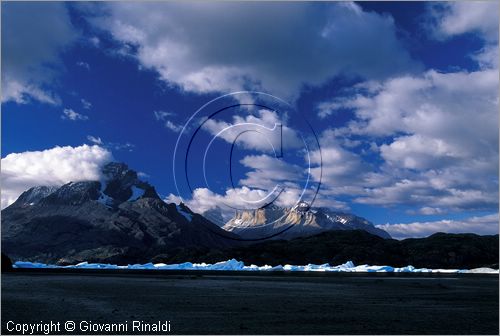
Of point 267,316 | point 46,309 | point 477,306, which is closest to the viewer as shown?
point 267,316

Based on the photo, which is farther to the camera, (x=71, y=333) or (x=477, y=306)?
(x=477, y=306)

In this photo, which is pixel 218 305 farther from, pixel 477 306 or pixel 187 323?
pixel 477 306

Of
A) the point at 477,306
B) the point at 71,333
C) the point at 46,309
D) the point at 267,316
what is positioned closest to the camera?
the point at 71,333

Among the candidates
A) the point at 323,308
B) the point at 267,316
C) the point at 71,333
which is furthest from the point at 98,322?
the point at 323,308

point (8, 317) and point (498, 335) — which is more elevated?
point (8, 317)

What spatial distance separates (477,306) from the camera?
34.1 metres

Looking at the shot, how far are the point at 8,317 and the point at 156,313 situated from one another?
7.69m

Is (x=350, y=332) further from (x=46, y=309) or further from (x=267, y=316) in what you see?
(x=46, y=309)

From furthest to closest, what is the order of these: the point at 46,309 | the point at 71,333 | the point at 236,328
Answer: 1. the point at 46,309
2. the point at 236,328
3. the point at 71,333

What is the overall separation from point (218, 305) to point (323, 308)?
7112 mm

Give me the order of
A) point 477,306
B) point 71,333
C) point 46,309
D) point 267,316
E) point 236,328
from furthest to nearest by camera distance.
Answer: point 477,306 → point 46,309 → point 267,316 → point 236,328 → point 71,333

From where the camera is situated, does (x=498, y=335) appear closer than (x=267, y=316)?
Yes

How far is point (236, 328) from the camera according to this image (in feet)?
72.7

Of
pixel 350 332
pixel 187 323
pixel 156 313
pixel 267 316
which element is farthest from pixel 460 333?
pixel 156 313
